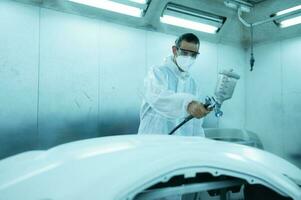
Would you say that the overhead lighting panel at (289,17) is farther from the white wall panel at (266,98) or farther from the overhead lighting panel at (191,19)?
the overhead lighting panel at (191,19)

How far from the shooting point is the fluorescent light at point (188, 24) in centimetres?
300

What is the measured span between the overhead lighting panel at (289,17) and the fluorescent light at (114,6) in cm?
151

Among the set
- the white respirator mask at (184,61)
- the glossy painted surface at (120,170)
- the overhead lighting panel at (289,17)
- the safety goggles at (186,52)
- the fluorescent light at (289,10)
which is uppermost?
the fluorescent light at (289,10)

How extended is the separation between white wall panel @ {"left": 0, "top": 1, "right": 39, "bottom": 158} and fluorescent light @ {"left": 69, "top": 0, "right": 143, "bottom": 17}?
46cm

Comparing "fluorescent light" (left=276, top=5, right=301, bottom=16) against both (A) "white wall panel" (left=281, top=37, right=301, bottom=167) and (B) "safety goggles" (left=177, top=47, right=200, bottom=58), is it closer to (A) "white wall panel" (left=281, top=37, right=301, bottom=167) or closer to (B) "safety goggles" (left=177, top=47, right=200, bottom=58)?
(A) "white wall panel" (left=281, top=37, right=301, bottom=167)

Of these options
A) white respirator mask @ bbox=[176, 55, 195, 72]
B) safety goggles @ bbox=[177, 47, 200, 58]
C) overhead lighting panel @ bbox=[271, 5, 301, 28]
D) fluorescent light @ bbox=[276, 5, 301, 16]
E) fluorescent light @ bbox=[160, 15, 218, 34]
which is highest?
fluorescent light @ bbox=[276, 5, 301, 16]

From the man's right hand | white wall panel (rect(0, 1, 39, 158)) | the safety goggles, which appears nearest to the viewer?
the man's right hand

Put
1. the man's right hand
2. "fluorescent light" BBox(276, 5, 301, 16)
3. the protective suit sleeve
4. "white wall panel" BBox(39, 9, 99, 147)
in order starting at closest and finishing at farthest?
the man's right hand < the protective suit sleeve < "white wall panel" BBox(39, 9, 99, 147) < "fluorescent light" BBox(276, 5, 301, 16)

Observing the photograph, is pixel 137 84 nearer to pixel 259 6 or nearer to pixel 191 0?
pixel 191 0

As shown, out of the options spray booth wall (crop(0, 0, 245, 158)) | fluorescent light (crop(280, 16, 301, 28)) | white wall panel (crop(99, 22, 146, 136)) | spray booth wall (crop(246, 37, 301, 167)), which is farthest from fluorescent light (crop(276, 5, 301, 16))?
white wall panel (crop(99, 22, 146, 136))

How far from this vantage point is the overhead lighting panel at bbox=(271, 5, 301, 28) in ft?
9.72

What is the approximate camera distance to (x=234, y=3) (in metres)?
3.17

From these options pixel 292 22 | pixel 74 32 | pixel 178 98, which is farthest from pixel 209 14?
pixel 178 98

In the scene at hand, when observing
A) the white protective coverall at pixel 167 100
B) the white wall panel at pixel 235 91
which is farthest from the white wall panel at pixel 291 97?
the white protective coverall at pixel 167 100
